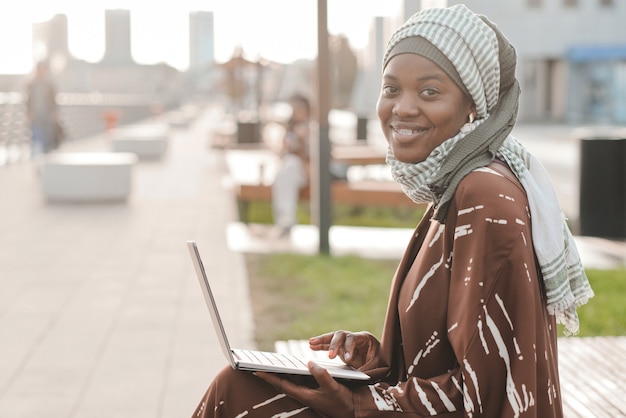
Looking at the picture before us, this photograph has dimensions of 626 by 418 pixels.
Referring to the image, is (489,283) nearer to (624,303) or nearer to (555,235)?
(555,235)

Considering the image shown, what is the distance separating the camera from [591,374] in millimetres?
3732

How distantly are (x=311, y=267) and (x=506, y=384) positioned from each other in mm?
6096

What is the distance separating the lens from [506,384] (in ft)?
6.79

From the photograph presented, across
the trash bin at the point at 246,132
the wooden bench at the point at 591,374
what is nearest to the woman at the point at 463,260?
the wooden bench at the point at 591,374

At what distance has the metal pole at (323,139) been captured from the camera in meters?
8.66

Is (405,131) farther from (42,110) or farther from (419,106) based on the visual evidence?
(42,110)

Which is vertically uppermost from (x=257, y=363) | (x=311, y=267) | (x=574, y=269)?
(x=574, y=269)

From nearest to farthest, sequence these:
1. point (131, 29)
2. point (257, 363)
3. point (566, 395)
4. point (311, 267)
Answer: point (257, 363)
point (566, 395)
point (311, 267)
point (131, 29)

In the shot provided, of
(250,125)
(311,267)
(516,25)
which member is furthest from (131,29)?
(311,267)

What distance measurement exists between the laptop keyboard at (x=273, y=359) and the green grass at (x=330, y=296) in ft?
10.5

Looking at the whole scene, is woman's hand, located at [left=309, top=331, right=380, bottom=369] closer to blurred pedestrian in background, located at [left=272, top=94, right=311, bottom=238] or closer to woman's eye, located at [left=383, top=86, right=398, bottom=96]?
woman's eye, located at [left=383, top=86, right=398, bottom=96]

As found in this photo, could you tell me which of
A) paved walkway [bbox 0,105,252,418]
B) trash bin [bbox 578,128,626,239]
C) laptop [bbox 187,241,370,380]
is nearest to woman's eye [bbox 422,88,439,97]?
laptop [bbox 187,241,370,380]

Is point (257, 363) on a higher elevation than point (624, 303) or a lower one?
higher

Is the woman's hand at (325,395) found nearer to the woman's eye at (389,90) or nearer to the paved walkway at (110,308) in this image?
the woman's eye at (389,90)
